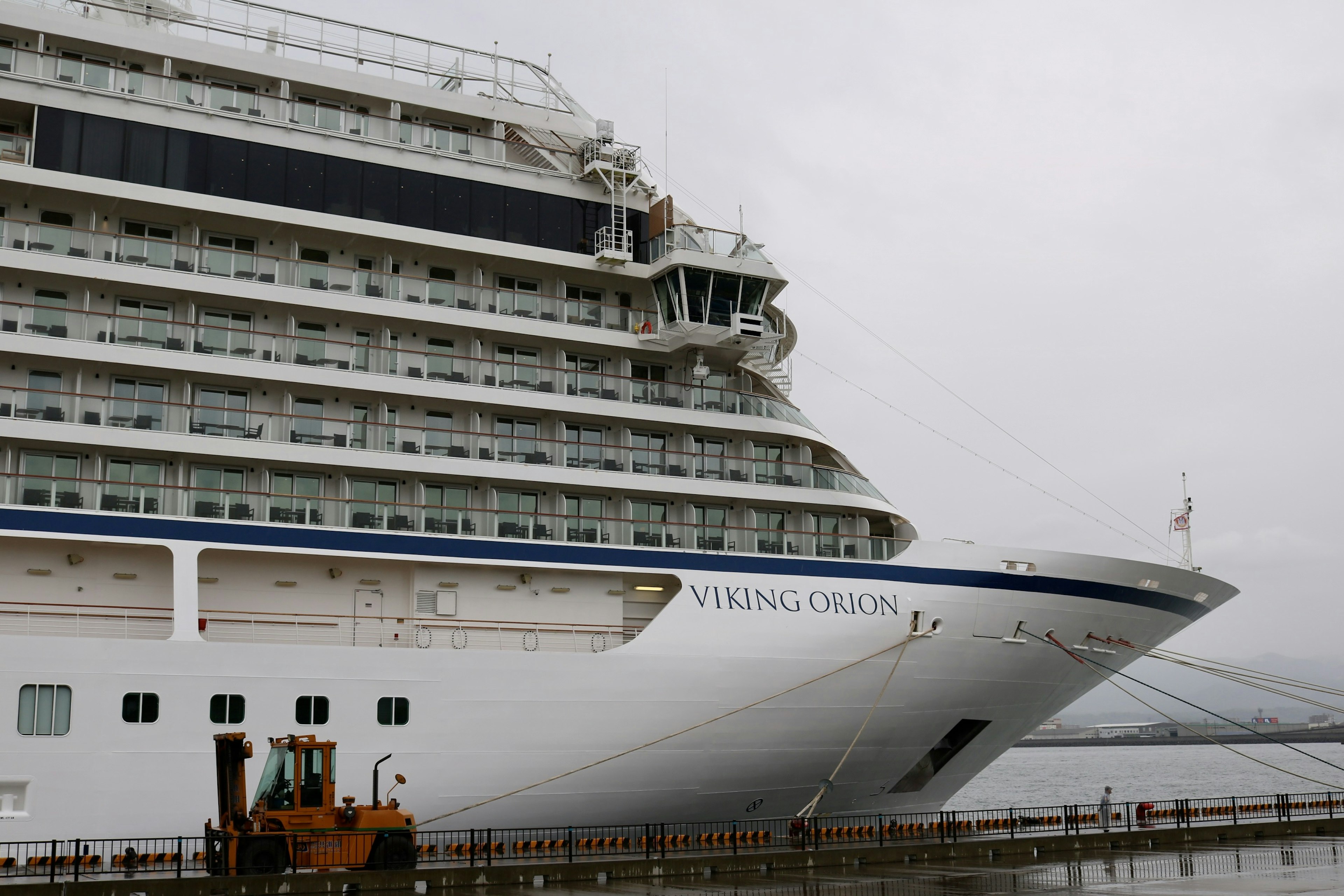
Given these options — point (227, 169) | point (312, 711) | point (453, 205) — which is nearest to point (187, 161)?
point (227, 169)

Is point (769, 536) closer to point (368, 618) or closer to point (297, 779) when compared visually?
point (368, 618)

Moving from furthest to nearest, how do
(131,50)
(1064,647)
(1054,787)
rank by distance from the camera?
1. (1054,787)
2. (1064,647)
3. (131,50)

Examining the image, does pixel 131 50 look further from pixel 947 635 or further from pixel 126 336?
pixel 947 635

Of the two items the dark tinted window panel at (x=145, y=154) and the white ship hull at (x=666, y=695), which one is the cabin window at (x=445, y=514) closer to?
the white ship hull at (x=666, y=695)

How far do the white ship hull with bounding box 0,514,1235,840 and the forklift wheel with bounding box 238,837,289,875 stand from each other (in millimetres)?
2616

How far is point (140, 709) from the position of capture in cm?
1900

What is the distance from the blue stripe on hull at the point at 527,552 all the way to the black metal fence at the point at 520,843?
14.8 ft

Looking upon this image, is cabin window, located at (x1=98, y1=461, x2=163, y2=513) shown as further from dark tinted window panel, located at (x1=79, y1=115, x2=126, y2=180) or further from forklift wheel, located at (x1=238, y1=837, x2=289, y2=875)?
forklift wheel, located at (x1=238, y1=837, x2=289, y2=875)

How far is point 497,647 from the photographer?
22.2 m

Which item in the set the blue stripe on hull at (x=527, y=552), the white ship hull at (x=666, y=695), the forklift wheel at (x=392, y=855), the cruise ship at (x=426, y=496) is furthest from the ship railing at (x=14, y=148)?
the forklift wheel at (x=392, y=855)

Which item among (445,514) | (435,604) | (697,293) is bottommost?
(435,604)

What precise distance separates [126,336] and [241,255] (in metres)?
2.61

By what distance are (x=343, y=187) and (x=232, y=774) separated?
11.9 m

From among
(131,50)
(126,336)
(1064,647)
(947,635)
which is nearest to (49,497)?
(126,336)
